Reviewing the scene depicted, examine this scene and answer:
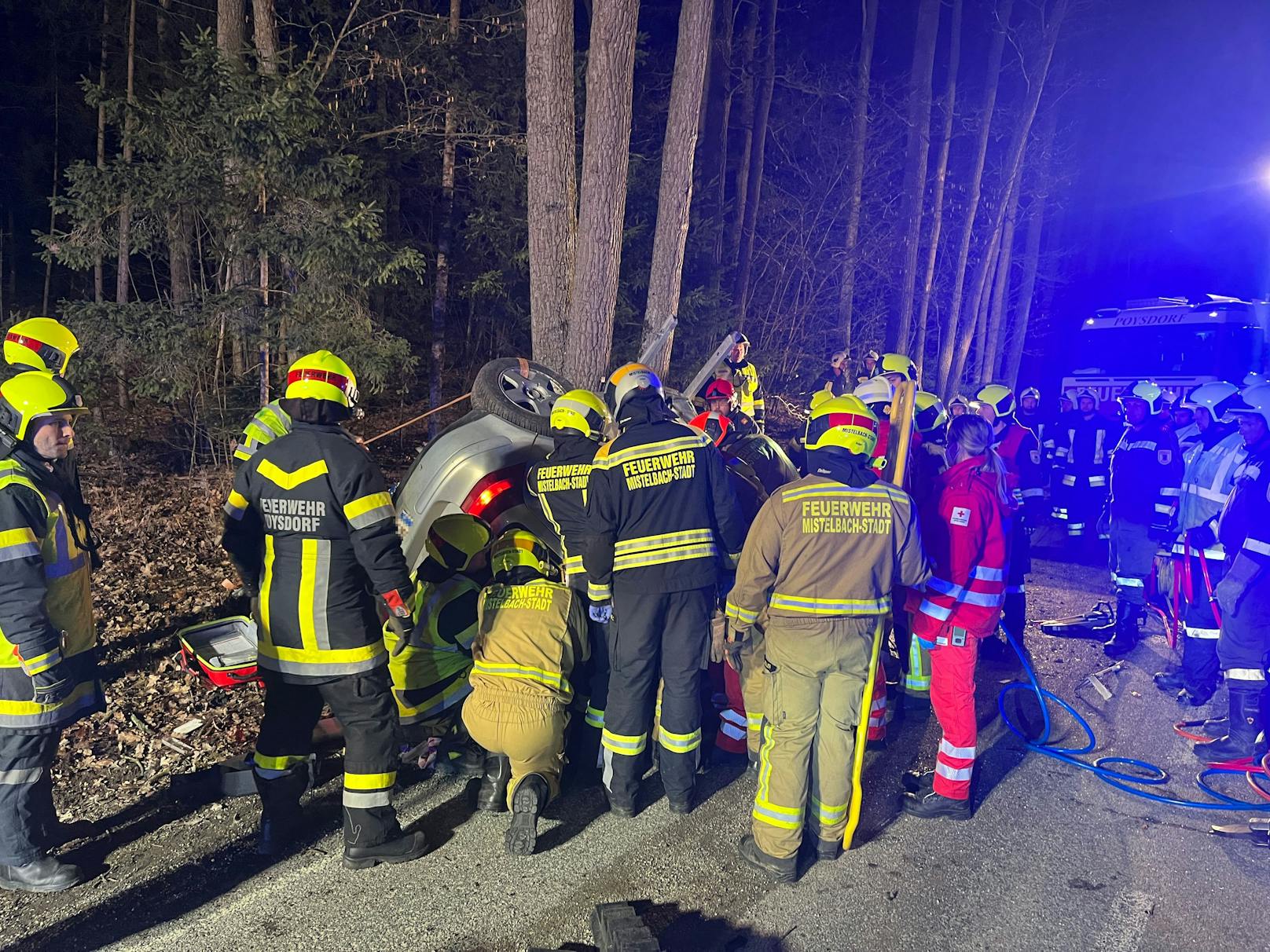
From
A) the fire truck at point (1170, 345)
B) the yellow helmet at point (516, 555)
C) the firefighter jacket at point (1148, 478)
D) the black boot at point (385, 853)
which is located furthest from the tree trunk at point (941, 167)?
the black boot at point (385, 853)

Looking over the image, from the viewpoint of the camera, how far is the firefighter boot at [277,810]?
144 inches

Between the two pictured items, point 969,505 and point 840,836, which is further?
point 969,505

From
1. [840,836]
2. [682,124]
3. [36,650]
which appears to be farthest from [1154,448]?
[36,650]

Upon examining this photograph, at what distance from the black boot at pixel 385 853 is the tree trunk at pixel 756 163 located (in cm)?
1293

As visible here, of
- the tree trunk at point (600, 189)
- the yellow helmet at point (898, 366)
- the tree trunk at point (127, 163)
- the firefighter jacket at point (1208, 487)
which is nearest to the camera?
the firefighter jacket at point (1208, 487)

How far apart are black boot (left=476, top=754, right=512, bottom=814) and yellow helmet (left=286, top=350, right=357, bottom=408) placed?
1.95m

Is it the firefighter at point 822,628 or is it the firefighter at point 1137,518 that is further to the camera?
the firefighter at point 1137,518

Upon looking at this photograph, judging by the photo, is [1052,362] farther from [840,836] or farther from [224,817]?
[224,817]

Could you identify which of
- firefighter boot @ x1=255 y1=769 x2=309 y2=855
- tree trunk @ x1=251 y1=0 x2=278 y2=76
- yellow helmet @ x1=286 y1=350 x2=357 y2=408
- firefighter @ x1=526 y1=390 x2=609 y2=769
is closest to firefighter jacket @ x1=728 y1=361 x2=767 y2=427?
firefighter @ x1=526 y1=390 x2=609 y2=769

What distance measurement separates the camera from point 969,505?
165 inches

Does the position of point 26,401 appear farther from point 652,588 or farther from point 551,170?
point 551,170

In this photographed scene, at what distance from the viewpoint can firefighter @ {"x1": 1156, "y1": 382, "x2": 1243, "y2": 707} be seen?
5.55 metres

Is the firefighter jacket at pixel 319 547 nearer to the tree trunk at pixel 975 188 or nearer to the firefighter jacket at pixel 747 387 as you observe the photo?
the firefighter jacket at pixel 747 387

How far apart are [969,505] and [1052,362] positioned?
11790 mm
